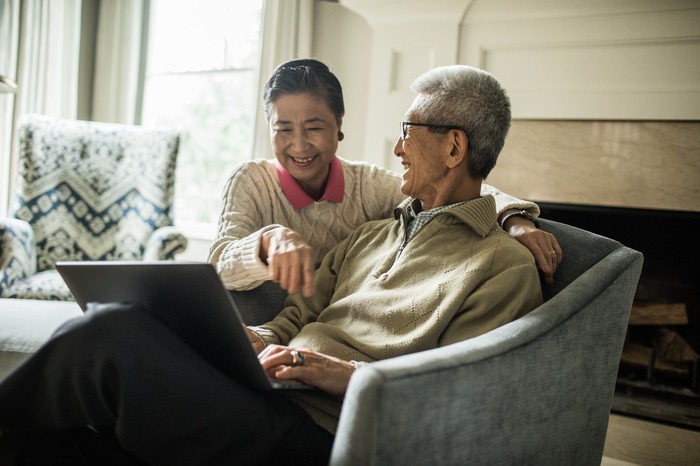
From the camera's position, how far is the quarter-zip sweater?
1.20 meters

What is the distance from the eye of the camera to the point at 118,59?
429 cm

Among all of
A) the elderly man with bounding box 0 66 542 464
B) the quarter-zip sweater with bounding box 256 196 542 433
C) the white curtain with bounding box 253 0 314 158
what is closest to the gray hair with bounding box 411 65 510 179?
the elderly man with bounding box 0 66 542 464

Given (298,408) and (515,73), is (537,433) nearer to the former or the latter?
(298,408)

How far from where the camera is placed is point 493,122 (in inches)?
56.4

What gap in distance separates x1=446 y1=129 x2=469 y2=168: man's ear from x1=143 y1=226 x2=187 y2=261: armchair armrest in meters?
1.50

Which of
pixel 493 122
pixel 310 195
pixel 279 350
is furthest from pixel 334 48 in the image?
pixel 279 350

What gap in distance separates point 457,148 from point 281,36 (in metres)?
2.36

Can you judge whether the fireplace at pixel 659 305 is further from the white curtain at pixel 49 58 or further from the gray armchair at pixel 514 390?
the white curtain at pixel 49 58

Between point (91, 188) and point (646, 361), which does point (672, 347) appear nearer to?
point (646, 361)

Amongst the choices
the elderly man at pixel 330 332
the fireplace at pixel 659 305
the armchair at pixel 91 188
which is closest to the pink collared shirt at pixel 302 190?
the elderly man at pixel 330 332

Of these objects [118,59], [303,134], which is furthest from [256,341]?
[118,59]

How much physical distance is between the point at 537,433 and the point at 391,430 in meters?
0.33

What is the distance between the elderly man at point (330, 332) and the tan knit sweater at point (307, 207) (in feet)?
0.41

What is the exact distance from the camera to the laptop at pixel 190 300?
3.21ft
